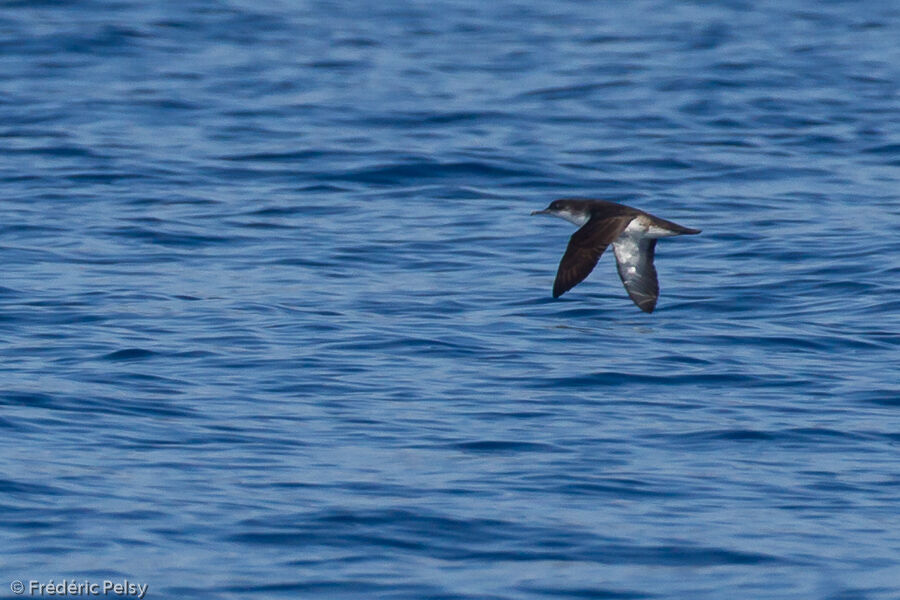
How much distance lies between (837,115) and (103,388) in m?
13.9

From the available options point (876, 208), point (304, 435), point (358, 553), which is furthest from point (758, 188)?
point (358, 553)

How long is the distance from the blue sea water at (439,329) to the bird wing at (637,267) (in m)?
0.23

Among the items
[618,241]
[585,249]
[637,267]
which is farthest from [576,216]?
[585,249]

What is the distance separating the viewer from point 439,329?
489 inches

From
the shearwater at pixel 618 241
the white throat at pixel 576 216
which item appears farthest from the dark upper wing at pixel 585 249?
the white throat at pixel 576 216

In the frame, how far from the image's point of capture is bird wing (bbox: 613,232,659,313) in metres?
12.9

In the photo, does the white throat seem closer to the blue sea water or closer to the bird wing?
the bird wing

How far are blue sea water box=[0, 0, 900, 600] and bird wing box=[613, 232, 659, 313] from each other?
0.75ft

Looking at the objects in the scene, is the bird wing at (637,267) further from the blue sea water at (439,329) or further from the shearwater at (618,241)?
the blue sea water at (439,329)

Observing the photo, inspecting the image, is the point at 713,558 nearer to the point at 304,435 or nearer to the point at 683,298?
the point at 304,435

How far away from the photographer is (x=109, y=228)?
52.1 feet

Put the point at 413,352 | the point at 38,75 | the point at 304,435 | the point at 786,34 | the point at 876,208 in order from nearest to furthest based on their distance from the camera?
the point at 304,435, the point at 413,352, the point at 876,208, the point at 38,75, the point at 786,34

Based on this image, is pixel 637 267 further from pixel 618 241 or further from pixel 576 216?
pixel 576 216

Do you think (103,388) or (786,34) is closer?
(103,388)
